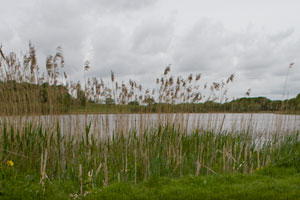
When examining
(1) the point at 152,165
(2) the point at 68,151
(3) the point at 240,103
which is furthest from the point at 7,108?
(3) the point at 240,103

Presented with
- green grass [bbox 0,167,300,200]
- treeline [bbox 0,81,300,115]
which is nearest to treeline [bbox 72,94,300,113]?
treeline [bbox 0,81,300,115]

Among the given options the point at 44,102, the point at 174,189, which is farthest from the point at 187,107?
the point at 44,102

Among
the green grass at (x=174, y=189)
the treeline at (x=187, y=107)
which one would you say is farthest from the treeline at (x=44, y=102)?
the green grass at (x=174, y=189)

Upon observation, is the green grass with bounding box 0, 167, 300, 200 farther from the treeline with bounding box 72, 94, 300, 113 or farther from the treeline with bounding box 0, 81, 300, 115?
the treeline with bounding box 72, 94, 300, 113

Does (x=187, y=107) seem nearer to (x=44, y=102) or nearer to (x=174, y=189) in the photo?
(x=174, y=189)

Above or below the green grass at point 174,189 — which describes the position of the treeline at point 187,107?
above

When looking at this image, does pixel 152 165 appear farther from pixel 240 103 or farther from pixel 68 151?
pixel 240 103

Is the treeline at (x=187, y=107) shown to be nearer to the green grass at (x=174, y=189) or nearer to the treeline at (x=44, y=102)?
the treeline at (x=44, y=102)

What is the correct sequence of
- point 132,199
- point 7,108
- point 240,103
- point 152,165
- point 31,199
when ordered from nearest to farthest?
point 31,199 → point 132,199 → point 152,165 → point 7,108 → point 240,103

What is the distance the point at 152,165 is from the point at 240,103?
203 inches

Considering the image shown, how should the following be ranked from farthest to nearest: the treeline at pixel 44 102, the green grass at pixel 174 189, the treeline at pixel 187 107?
the treeline at pixel 187 107 < the treeline at pixel 44 102 < the green grass at pixel 174 189

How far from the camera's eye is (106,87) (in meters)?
5.36

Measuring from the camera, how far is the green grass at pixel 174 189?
3.07 meters

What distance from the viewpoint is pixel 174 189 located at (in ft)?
11.0
